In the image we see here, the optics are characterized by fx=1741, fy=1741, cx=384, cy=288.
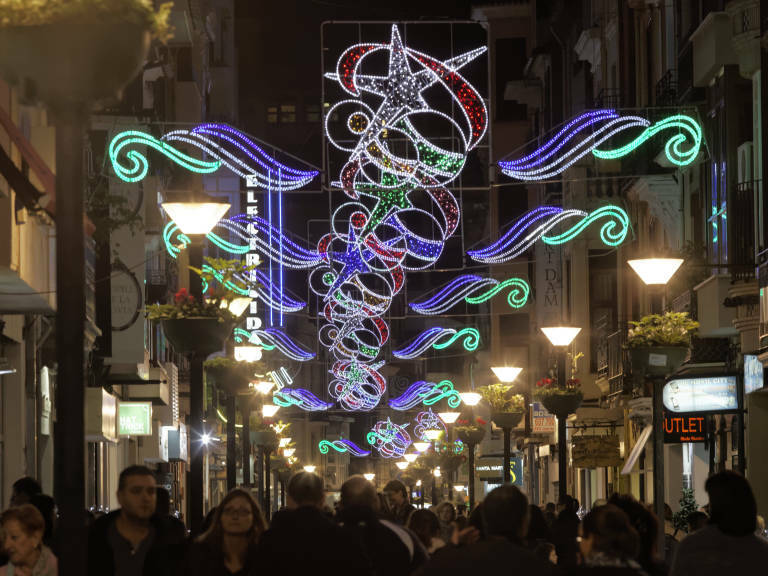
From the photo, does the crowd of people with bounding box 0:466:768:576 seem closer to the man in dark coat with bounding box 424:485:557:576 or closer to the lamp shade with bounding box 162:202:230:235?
the man in dark coat with bounding box 424:485:557:576

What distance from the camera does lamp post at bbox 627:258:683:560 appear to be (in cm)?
1845

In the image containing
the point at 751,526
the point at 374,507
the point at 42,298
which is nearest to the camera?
the point at 751,526

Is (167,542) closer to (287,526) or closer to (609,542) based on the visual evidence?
(287,526)

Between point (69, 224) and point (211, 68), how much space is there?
69.5 metres

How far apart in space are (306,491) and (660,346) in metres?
10.5

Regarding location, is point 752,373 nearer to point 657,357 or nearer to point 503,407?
point 657,357

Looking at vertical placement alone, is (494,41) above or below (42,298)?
above

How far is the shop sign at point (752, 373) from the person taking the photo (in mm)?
25531

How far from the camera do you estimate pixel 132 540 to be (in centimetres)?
979

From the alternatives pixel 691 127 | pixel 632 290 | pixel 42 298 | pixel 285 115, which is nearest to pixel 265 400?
pixel 632 290

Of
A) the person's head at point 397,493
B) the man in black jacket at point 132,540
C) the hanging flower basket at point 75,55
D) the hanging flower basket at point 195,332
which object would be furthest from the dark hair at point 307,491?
the person's head at point 397,493

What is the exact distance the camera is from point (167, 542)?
9891 mm

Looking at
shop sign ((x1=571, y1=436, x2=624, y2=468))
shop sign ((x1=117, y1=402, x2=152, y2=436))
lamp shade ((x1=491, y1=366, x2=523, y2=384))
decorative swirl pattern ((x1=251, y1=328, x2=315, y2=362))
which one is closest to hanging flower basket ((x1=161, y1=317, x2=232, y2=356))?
lamp shade ((x1=491, y1=366, x2=523, y2=384))

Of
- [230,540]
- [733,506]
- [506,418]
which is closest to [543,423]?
[506,418]
